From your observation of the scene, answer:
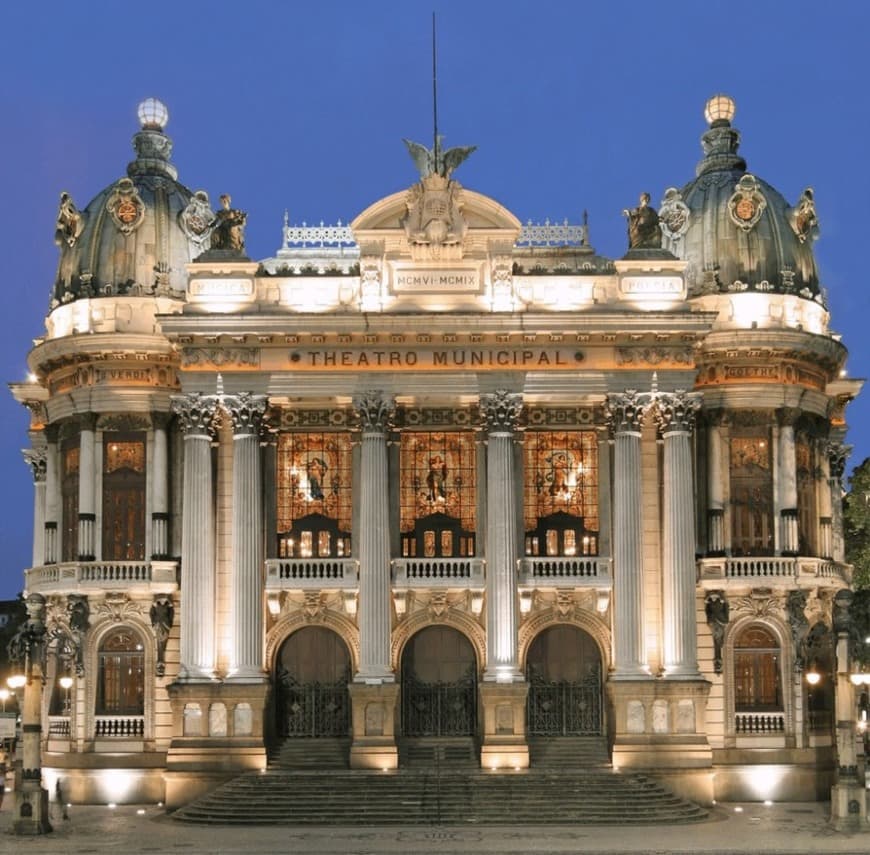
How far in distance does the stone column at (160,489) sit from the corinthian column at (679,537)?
15.8 metres

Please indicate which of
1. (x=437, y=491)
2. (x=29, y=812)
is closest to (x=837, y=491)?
(x=437, y=491)

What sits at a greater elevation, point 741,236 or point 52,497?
→ point 741,236

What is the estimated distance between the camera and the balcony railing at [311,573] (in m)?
57.6

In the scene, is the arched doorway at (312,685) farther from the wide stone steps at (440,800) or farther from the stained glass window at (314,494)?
the wide stone steps at (440,800)

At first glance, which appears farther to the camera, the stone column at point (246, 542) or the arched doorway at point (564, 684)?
the arched doorway at point (564, 684)

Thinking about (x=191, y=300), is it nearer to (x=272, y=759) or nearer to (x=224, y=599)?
(x=224, y=599)

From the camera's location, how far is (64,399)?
198 feet

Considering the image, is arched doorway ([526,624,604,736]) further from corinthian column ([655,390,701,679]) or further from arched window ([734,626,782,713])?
arched window ([734,626,782,713])

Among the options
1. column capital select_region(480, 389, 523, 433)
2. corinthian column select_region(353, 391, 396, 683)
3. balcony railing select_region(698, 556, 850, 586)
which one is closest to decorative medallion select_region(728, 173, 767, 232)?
column capital select_region(480, 389, 523, 433)

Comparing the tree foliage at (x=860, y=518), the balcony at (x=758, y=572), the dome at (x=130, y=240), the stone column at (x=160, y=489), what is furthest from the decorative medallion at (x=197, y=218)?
the tree foliage at (x=860, y=518)

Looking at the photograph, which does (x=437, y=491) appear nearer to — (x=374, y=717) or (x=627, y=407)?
(x=627, y=407)

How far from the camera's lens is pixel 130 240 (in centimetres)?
6150

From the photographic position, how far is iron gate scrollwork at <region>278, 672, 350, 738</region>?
57938 mm

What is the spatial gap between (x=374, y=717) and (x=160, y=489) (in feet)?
33.6
